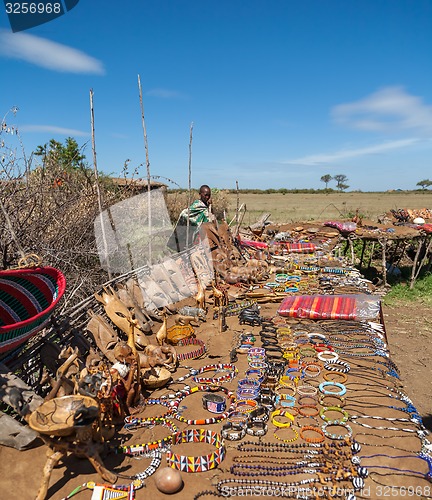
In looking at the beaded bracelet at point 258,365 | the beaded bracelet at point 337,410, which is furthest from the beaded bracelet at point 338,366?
the beaded bracelet at point 337,410

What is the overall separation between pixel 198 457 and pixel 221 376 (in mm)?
1379

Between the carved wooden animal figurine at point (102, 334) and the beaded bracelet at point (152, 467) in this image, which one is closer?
the beaded bracelet at point (152, 467)

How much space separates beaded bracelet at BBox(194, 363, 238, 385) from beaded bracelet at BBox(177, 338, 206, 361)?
0.34 m

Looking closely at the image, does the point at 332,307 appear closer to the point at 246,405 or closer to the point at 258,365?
the point at 258,365

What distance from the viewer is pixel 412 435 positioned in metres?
3.09

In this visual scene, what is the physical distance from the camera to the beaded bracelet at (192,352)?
4609mm

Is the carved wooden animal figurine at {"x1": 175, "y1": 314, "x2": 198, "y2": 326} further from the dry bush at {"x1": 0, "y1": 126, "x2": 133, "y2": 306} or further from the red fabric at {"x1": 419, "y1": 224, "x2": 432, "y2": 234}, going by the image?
the red fabric at {"x1": 419, "y1": 224, "x2": 432, "y2": 234}

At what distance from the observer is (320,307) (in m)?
5.91

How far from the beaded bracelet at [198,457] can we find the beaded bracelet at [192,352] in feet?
5.11

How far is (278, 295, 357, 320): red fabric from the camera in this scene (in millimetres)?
5703

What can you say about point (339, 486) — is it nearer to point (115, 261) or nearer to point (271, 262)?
point (115, 261)

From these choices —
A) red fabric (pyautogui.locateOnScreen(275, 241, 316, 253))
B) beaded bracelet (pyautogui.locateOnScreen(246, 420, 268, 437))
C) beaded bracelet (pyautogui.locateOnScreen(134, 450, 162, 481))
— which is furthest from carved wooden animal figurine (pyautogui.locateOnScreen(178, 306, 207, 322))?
red fabric (pyautogui.locateOnScreen(275, 241, 316, 253))

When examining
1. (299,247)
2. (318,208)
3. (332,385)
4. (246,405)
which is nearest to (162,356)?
(246,405)

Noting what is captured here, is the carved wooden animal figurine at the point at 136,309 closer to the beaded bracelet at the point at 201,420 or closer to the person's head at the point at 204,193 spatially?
the beaded bracelet at the point at 201,420
